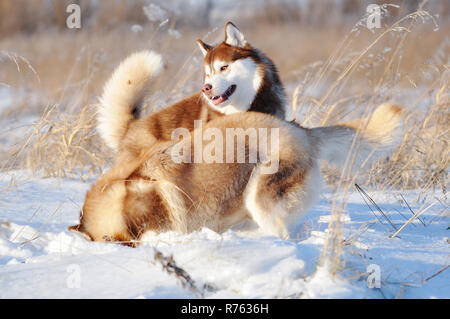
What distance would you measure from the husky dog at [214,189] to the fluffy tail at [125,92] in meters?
0.91

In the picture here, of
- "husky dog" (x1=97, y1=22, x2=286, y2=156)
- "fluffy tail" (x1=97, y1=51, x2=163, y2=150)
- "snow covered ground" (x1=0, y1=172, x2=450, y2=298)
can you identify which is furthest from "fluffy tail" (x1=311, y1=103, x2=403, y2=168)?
"fluffy tail" (x1=97, y1=51, x2=163, y2=150)

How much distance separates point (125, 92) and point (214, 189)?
132 cm

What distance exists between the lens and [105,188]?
2711mm

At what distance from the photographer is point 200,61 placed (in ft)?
16.8

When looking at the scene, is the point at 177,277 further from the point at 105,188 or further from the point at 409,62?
the point at 409,62

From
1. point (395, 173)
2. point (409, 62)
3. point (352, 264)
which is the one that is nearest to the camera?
point (352, 264)

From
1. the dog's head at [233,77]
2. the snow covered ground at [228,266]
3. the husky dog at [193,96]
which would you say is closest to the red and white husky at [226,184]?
the snow covered ground at [228,266]

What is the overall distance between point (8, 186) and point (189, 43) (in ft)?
26.1

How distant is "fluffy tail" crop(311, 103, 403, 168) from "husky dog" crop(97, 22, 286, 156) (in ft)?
3.30

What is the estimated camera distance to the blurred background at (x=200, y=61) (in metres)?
4.31

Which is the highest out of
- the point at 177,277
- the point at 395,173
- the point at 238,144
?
the point at 238,144

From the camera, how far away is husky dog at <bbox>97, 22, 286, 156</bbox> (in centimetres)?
359

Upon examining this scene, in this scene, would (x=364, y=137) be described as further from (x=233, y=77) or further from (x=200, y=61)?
(x=200, y=61)
